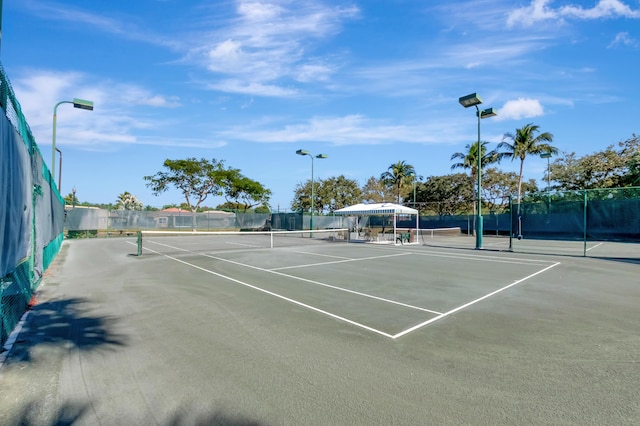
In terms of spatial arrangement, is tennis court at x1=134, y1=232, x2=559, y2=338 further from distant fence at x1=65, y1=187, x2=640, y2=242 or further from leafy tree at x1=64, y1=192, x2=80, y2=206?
leafy tree at x1=64, y1=192, x2=80, y2=206

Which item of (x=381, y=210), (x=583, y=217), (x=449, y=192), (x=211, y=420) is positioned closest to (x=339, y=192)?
(x=449, y=192)

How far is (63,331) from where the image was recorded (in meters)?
5.33

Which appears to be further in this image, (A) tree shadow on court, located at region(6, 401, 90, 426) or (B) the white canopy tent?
(B) the white canopy tent

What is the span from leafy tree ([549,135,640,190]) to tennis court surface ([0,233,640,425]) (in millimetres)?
35349

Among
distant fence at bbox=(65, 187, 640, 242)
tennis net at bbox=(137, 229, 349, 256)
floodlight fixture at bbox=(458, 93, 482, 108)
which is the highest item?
floodlight fixture at bbox=(458, 93, 482, 108)

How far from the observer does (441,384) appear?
3676mm

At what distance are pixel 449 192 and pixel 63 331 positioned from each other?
5002cm

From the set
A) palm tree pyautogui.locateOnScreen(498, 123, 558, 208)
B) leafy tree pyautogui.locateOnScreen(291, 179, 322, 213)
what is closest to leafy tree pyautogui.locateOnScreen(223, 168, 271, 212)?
leafy tree pyautogui.locateOnScreen(291, 179, 322, 213)

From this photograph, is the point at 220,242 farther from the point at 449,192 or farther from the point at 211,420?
the point at 449,192

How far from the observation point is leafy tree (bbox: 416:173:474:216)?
4841 cm

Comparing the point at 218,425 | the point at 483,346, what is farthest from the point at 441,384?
the point at 218,425

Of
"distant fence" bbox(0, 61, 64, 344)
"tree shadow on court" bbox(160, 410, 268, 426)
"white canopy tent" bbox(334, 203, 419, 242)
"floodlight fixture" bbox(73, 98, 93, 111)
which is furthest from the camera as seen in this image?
"white canopy tent" bbox(334, 203, 419, 242)

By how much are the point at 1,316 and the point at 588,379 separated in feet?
23.5

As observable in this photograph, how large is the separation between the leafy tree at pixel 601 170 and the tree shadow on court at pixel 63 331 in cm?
4258
